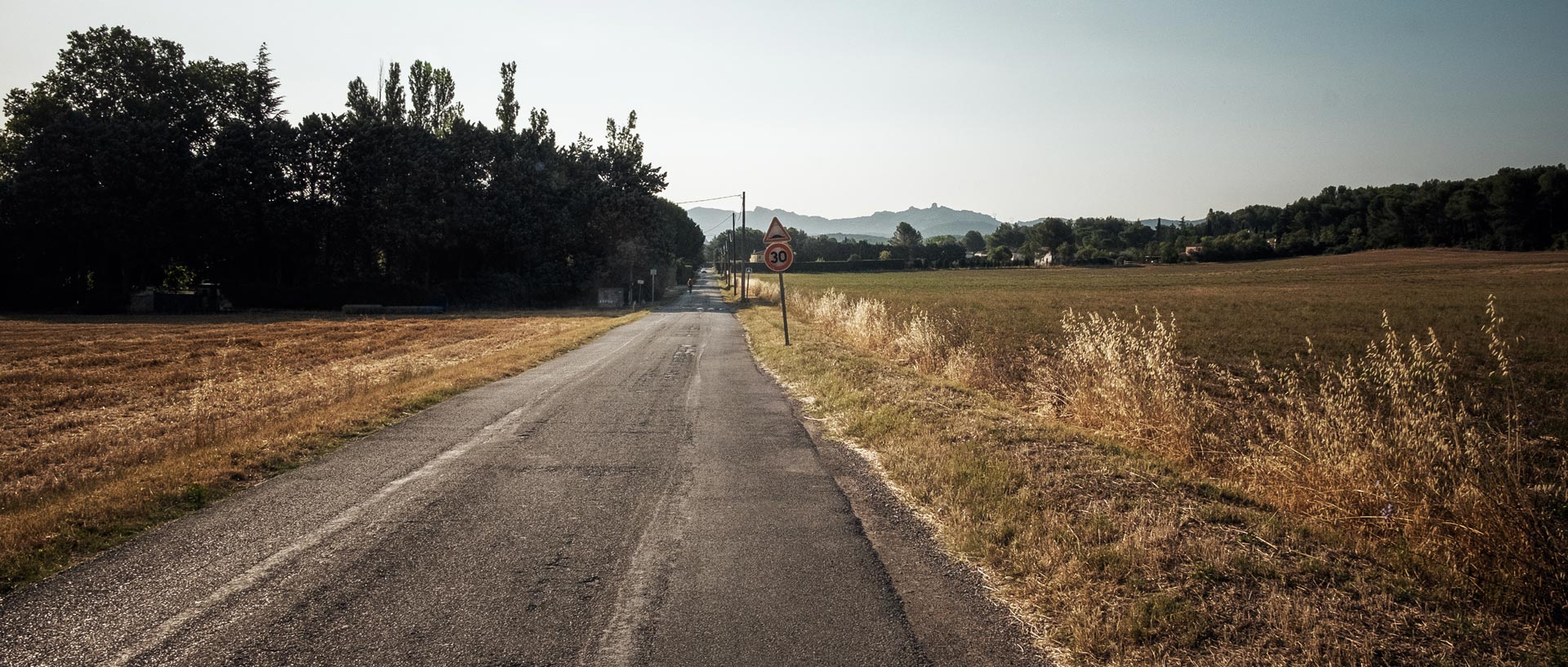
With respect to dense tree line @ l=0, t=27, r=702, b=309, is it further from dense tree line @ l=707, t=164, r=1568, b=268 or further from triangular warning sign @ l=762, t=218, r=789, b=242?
dense tree line @ l=707, t=164, r=1568, b=268

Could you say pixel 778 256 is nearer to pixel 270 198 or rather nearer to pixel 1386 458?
pixel 1386 458

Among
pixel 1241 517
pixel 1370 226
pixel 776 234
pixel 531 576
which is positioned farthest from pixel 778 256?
pixel 1370 226

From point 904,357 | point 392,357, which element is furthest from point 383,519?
point 392,357

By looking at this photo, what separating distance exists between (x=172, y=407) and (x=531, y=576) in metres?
11.6

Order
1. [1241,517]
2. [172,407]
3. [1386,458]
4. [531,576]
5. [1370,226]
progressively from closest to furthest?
[531,576], [1241,517], [1386,458], [172,407], [1370,226]

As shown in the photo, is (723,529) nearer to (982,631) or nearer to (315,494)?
(982,631)

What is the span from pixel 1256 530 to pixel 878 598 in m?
2.78

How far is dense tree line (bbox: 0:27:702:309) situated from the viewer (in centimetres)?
4409

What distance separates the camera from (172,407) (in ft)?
41.3

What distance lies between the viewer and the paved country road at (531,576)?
3607 mm

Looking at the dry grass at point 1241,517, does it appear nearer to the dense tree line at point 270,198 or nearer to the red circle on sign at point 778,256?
the red circle on sign at point 778,256

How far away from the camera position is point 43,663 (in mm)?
3385

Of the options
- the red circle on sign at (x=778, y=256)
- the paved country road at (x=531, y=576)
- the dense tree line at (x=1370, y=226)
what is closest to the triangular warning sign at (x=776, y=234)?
the red circle on sign at (x=778, y=256)

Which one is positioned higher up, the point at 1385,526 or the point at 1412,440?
the point at 1412,440
